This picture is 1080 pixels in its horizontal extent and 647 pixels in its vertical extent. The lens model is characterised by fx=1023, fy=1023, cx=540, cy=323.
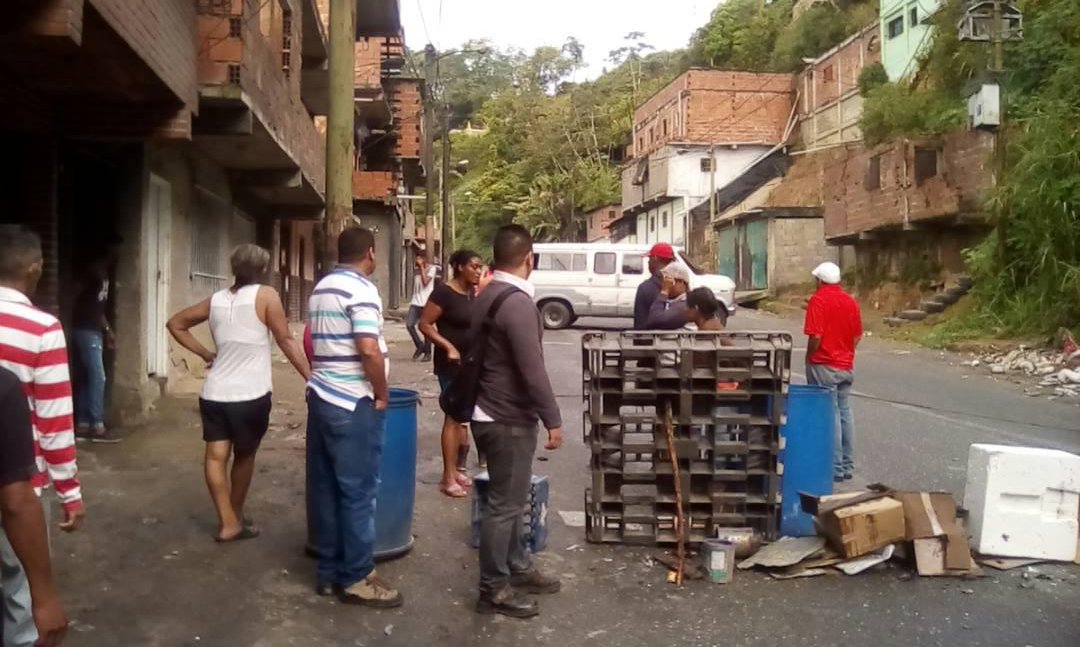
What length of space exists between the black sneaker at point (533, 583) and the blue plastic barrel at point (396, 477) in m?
0.79

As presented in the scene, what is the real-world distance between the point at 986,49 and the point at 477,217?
167ft

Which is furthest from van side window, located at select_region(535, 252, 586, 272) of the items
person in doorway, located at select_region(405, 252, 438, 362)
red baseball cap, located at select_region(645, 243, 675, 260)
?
red baseball cap, located at select_region(645, 243, 675, 260)

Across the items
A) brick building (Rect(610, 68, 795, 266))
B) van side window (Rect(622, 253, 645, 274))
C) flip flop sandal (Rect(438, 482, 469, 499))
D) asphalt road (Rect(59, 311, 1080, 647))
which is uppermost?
brick building (Rect(610, 68, 795, 266))

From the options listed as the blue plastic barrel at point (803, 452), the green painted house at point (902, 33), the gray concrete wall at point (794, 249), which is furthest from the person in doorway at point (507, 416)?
the green painted house at point (902, 33)

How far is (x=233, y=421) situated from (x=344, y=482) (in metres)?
1.08

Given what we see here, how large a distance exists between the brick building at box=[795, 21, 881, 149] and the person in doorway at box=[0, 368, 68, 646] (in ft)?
125

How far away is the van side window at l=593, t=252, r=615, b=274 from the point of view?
23.5 meters

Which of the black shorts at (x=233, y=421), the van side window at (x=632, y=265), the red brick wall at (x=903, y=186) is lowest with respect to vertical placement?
the black shorts at (x=233, y=421)

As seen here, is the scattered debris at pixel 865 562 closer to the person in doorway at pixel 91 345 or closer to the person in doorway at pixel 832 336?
the person in doorway at pixel 832 336

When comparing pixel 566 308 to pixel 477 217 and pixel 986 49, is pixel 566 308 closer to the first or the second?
pixel 986 49

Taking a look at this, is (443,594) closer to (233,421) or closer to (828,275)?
(233,421)

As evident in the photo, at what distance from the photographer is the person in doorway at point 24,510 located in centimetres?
279

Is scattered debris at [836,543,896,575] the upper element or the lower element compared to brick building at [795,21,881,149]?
lower

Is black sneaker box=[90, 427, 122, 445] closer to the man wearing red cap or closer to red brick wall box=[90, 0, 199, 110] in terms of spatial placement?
red brick wall box=[90, 0, 199, 110]
